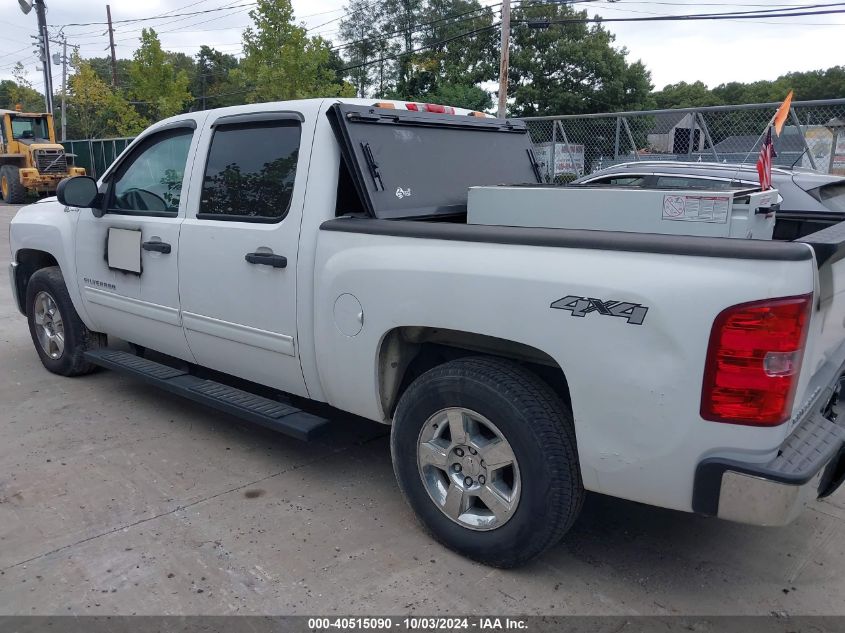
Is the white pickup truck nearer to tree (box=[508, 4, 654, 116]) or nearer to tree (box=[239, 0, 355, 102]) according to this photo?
tree (box=[239, 0, 355, 102])

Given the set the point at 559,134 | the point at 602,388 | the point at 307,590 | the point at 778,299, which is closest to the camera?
the point at 778,299

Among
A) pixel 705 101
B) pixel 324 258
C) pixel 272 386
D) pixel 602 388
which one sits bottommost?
pixel 272 386

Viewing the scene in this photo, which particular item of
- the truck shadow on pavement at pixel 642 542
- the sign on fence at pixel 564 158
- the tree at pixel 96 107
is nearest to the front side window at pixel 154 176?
the truck shadow on pavement at pixel 642 542

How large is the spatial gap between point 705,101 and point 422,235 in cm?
5860

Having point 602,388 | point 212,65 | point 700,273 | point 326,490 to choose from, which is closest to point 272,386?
point 326,490

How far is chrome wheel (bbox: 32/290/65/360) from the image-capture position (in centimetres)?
552

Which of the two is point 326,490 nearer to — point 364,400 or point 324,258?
point 364,400

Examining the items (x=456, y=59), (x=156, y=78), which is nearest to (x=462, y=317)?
(x=156, y=78)

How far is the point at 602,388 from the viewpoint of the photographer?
2.57m

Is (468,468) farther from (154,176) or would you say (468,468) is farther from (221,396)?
(154,176)

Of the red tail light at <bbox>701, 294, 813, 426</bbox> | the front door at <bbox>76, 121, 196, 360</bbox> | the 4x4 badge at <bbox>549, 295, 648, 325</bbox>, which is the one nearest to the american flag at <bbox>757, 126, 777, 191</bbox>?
the red tail light at <bbox>701, 294, 813, 426</bbox>

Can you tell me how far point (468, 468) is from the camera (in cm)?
306

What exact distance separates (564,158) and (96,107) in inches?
1457

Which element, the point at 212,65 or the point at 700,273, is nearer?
the point at 700,273
